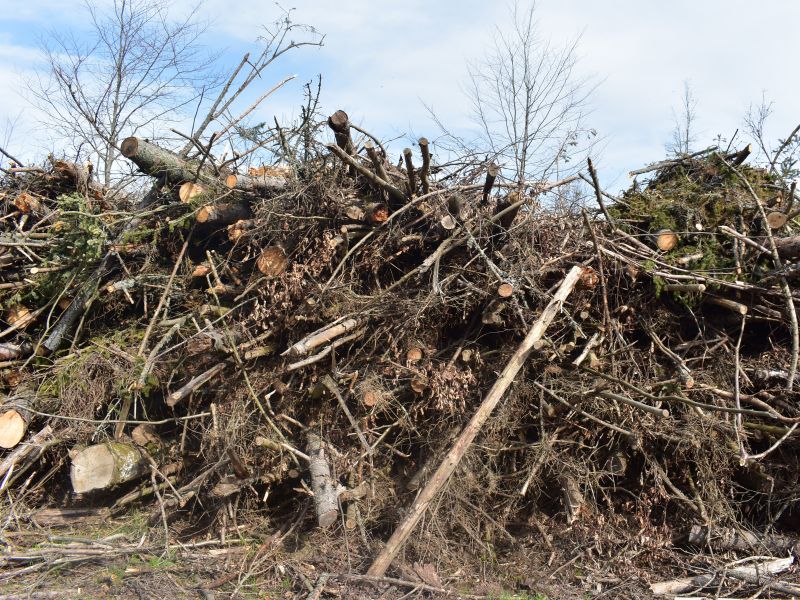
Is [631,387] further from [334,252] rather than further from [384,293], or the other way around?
[334,252]

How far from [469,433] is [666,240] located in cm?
248

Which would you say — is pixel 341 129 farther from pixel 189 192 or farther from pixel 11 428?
pixel 11 428

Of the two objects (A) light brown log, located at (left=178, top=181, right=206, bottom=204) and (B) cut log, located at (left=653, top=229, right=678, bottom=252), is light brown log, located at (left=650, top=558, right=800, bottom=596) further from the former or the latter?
(A) light brown log, located at (left=178, top=181, right=206, bottom=204)

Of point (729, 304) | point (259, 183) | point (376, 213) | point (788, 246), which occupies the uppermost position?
point (259, 183)

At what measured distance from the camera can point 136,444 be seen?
221 inches

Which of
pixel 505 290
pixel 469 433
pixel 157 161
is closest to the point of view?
pixel 469 433

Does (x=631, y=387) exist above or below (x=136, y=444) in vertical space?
above

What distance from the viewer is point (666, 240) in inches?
217

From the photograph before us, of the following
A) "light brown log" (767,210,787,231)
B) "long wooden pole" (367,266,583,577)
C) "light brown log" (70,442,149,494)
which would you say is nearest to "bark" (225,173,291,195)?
"light brown log" (70,442,149,494)

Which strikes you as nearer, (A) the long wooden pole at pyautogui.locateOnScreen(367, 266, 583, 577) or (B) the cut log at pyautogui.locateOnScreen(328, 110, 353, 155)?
(A) the long wooden pole at pyautogui.locateOnScreen(367, 266, 583, 577)

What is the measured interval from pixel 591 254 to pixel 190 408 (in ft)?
12.1

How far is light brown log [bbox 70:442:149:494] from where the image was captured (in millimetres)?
5328

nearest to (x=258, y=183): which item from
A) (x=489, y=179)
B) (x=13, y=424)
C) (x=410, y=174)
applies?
(x=410, y=174)

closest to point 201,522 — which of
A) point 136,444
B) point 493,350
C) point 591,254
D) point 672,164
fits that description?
point 136,444
